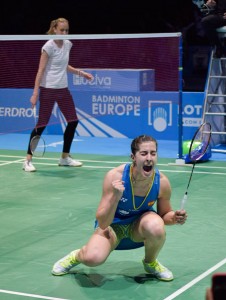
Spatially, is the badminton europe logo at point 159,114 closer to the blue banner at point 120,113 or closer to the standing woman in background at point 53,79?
the blue banner at point 120,113

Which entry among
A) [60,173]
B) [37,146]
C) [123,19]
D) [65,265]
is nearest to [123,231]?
[65,265]

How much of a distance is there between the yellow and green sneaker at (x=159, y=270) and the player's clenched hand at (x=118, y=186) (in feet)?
2.51

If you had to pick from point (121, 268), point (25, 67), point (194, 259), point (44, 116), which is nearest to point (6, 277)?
point (121, 268)

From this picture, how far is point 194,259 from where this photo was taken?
6.21 meters

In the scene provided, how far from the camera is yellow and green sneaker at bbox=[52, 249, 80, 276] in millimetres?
5753

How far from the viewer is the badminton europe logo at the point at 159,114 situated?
42.4ft

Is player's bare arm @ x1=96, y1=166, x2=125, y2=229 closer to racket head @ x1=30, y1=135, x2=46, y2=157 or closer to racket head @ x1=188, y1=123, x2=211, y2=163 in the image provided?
racket head @ x1=188, y1=123, x2=211, y2=163

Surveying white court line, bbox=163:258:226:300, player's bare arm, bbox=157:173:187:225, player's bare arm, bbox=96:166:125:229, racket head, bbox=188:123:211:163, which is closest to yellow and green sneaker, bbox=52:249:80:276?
player's bare arm, bbox=96:166:125:229

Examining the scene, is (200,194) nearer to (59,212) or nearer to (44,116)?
(59,212)

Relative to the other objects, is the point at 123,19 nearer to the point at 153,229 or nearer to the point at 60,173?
the point at 60,173

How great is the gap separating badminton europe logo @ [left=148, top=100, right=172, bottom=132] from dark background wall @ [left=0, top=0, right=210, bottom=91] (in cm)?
473

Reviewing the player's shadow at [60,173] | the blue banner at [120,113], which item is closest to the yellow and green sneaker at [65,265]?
the player's shadow at [60,173]

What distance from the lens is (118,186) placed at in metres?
5.18

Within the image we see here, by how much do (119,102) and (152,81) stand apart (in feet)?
2.29
